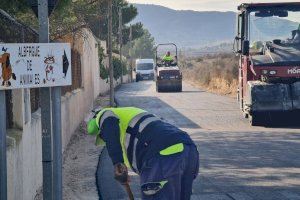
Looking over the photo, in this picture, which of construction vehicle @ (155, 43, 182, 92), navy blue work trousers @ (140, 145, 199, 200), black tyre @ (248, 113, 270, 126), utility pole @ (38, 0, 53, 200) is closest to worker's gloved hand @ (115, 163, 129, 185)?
navy blue work trousers @ (140, 145, 199, 200)

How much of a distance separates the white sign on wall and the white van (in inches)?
1967

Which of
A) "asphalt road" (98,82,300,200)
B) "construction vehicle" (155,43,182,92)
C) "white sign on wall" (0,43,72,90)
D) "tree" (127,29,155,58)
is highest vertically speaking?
"tree" (127,29,155,58)

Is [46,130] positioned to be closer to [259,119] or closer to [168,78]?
[259,119]

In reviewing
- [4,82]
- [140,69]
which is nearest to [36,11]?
[4,82]

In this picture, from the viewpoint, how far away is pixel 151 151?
420 centimetres

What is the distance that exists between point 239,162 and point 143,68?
151ft

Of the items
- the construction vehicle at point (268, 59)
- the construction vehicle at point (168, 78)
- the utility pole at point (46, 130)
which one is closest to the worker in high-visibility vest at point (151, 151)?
the utility pole at point (46, 130)

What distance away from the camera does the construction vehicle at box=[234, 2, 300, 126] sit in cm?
1425

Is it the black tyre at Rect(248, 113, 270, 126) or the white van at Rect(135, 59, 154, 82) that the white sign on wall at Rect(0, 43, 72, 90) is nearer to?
the black tyre at Rect(248, 113, 270, 126)

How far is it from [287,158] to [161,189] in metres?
6.56

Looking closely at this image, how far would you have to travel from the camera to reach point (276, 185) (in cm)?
802

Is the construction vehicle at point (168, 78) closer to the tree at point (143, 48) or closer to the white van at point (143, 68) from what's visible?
the white van at point (143, 68)

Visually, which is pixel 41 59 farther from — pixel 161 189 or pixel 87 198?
pixel 87 198

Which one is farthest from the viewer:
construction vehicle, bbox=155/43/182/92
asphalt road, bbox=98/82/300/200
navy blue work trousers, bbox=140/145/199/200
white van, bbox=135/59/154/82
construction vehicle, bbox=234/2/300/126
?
white van, bbox=135/59/154/82
